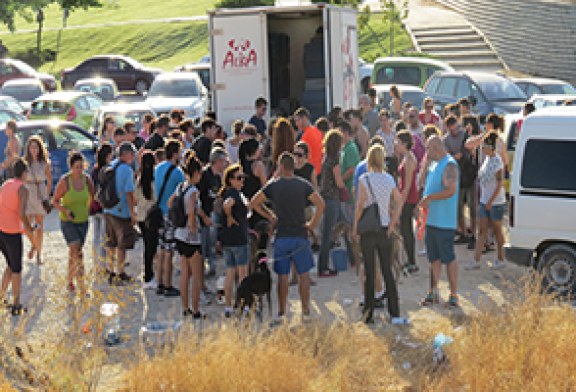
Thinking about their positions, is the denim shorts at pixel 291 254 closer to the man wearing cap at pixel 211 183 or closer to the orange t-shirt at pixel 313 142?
the man wearing cap at pixel 211 183

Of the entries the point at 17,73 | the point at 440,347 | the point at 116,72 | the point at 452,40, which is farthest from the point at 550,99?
the point at 17,73

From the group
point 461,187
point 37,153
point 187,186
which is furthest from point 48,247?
point 461,187

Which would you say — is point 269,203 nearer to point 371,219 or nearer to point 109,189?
point 109,189

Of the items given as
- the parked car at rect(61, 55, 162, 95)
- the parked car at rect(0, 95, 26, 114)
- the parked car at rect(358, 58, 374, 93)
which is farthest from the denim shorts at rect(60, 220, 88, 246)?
the parked car at rect(61, 55, 162, 95)

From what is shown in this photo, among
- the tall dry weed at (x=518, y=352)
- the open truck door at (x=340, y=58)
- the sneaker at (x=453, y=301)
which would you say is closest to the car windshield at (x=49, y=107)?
the open truck door at (x=340, y=58)

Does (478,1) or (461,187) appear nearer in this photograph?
(461,187)

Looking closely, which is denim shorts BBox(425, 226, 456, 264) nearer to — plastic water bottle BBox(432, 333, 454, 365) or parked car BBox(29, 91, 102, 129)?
plastic water bottle BBox(432, 333, 454, 365)

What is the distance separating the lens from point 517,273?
12812 millimetres

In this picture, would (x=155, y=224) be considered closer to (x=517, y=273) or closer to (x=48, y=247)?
(x=48, y=247)

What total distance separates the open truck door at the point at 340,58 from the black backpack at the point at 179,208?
7.31 meters

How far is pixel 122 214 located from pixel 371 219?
10.6ft

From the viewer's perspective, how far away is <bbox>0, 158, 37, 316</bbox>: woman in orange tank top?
36.0 feet

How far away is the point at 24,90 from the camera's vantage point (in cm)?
3409

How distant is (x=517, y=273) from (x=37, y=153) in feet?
20.5
